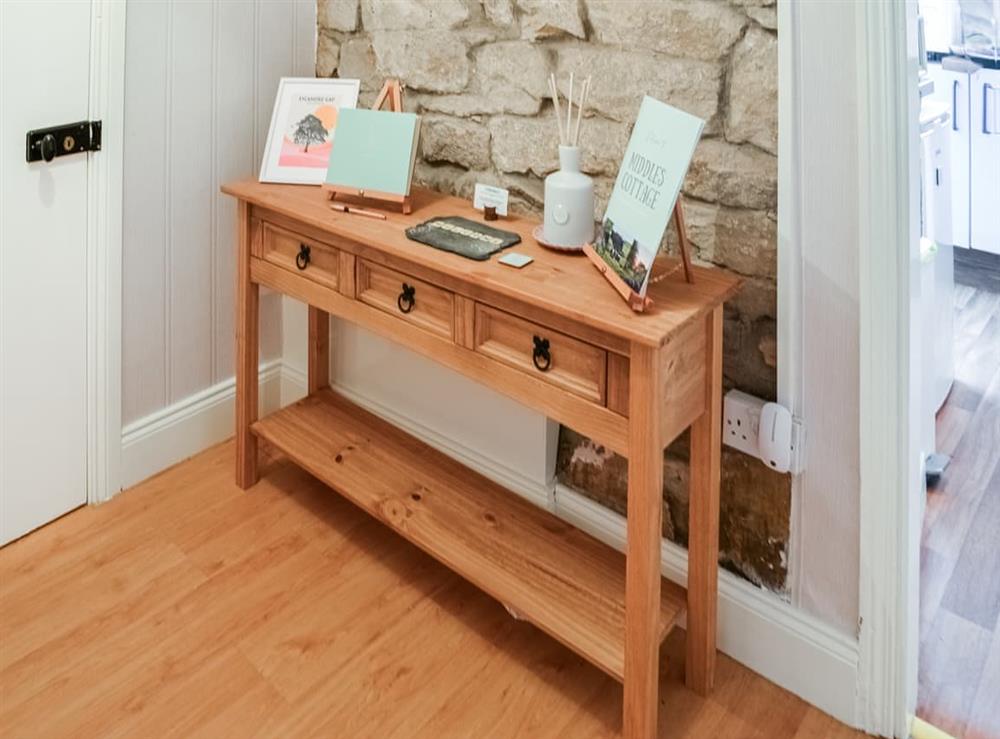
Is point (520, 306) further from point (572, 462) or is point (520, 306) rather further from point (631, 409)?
point (572, 462)

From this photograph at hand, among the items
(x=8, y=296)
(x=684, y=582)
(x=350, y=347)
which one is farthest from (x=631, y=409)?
(x=8, y=296)

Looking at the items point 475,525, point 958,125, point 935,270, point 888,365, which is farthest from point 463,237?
point 958,125

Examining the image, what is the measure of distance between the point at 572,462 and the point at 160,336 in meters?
1.16

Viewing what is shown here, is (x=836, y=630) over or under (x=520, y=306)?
under

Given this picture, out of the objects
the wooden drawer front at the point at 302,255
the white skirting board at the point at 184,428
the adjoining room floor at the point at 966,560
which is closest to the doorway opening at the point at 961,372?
the adjoining room floor at the point at 966,560

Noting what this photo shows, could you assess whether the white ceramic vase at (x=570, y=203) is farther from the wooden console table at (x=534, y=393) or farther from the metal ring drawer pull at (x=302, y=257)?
the metal ring drawer pull at (x=302, y=257)

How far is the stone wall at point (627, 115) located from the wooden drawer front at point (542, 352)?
13.7 inches

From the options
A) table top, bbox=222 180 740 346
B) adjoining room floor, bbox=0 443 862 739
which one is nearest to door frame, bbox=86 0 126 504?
adjoining room floor, bbox=0 443 862 739

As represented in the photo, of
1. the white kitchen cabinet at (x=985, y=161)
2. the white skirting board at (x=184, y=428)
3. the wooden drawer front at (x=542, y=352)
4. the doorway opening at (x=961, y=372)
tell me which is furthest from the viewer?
the white kitchen cabinet at (x=985, y=161)

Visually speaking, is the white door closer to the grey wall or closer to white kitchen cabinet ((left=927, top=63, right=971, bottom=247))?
the grey wall

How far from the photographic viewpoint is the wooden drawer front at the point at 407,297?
5.37 feet

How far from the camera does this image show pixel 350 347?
2.38 m

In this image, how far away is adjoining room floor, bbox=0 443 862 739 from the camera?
63.1 inches

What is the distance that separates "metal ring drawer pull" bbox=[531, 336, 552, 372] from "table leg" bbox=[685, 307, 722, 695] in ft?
0.90
